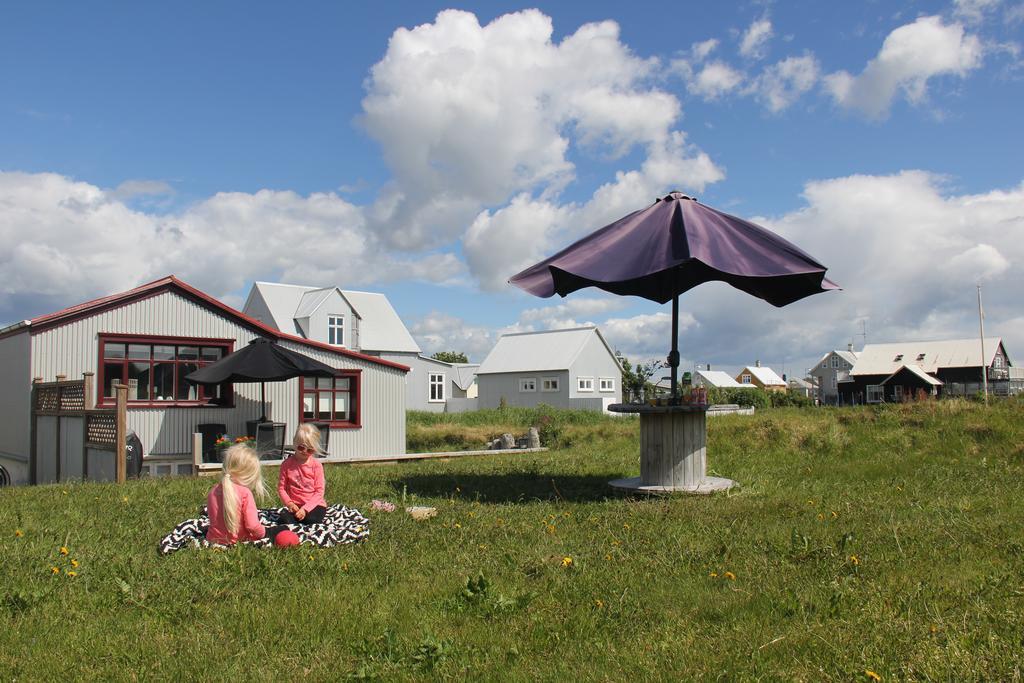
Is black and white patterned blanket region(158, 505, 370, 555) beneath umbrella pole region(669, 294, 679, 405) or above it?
beneath

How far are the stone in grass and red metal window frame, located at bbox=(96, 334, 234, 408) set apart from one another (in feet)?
37.7

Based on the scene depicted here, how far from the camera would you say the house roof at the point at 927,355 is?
67.9 m

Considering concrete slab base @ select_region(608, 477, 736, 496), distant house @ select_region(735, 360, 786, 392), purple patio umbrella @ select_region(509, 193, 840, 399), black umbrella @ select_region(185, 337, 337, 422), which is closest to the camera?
purple patio umbrella @ select_region(509, 193, 840, 399)

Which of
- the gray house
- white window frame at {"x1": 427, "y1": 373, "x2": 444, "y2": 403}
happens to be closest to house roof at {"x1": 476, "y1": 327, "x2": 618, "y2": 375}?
white window frame at {"x1": 427, "y1": 373, "x2": 444, "y2": 403}

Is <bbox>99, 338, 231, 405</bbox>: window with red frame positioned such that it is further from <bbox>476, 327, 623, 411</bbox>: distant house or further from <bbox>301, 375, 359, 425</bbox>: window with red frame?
<bbox>476, 327, 623, 411</bbox>: distant house

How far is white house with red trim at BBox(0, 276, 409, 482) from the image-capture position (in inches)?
696

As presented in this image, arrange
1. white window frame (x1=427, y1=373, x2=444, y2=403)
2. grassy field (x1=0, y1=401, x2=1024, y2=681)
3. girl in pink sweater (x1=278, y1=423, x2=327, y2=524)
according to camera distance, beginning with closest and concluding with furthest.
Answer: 1. grassy field (x1=0, y1=401, x2=1024, y2=681)
2. girl in pink sweater (x1=278, y1=423, x2=327, y2=524)
3. white window frame (x1=427, y1=373, x2=444, y2=403)

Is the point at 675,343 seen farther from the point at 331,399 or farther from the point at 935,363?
the point at 935,363

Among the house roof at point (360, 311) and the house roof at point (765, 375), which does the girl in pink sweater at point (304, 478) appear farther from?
the house roof at point (765, 375)

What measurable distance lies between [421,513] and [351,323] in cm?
3623

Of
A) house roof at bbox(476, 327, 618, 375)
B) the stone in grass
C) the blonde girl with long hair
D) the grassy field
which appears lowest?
the grassy field

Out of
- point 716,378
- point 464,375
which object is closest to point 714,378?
point 716,378

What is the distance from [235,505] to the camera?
6.26 meters

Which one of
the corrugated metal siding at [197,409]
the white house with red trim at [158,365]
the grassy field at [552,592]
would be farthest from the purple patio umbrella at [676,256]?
the white house with red trim at [158,365]
